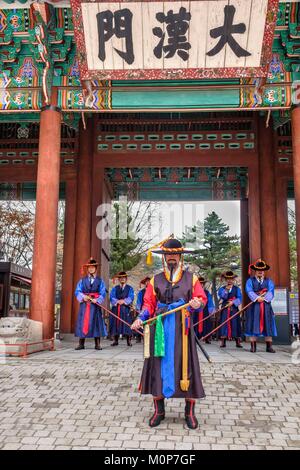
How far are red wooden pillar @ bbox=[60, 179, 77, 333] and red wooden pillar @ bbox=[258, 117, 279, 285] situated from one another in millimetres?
4738

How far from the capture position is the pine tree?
2686 centimetres

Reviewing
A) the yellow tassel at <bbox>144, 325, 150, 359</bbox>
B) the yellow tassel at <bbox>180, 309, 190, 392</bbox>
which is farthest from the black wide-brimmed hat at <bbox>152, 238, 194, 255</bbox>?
the yellow tassel at <bbox>144, 325, 150, 359</bbox>

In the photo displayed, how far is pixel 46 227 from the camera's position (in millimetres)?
7875

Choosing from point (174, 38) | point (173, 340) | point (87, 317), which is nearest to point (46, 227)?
point (87, 317)

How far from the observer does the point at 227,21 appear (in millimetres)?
7113

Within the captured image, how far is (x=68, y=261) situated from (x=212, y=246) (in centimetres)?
1737

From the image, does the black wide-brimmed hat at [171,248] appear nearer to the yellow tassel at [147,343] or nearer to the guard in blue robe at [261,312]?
A: the yellow tassel at [147,343]

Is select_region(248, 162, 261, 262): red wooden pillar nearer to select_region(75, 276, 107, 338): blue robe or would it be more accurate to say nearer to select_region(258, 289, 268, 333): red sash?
select_region(258, 289, 268, 333): red sash

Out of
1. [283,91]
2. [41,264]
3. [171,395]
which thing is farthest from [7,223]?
[171,395]

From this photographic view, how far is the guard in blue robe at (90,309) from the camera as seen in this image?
768 centimetres

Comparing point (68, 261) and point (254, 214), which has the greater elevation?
point (254, 214)

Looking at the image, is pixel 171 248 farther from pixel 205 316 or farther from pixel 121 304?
pixel 205 316

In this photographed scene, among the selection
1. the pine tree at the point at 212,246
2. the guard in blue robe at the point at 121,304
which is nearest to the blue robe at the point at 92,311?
the guard in blue robe at the point at 121,304
